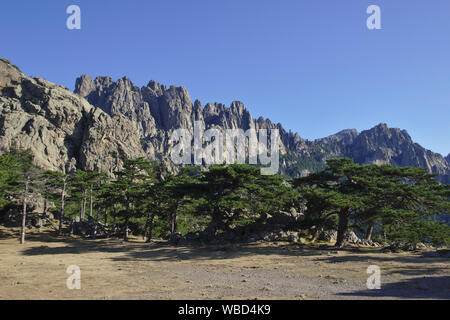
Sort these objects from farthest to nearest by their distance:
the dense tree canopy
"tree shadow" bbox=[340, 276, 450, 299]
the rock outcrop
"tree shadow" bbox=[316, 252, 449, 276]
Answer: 1. the rock outcrop
2. the dense tree canopy
3. "tree shadow" bbox=[316, 252, 449, 276]
4. "tree shadow" bbox=[340, 276, 450, 299]

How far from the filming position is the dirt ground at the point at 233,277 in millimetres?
9961

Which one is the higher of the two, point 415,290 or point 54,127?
point 54,127

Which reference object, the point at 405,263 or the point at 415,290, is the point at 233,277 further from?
the point at 405,263

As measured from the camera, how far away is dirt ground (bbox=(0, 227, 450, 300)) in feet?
32.7

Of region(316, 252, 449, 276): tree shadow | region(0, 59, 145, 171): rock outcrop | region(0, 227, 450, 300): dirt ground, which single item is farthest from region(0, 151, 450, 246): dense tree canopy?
region(0, 59, 145, 171): rock outcrop

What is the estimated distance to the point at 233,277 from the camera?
540 inches

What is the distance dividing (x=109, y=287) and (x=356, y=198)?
18347 millimetres

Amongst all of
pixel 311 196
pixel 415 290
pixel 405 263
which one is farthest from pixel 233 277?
pixel 311 196

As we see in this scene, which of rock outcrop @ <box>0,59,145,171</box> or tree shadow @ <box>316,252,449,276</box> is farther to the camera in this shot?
rock outcrop @ <box>0,59,145,171</box>

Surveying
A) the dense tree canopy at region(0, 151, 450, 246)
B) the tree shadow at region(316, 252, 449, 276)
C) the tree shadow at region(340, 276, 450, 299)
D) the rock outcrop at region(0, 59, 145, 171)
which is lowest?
the tree shadow at region(316, 252, 449, 276)

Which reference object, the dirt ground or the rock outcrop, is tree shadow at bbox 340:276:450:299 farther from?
the rock outcrop
